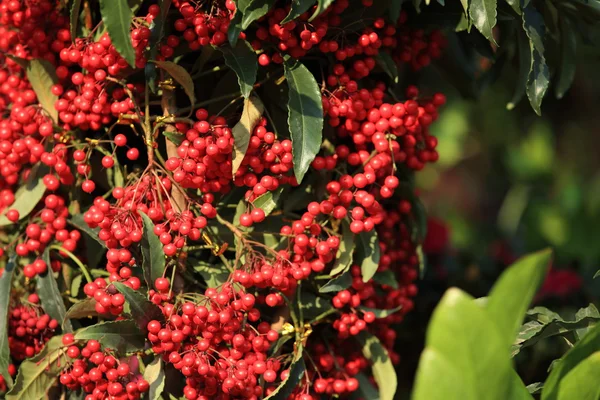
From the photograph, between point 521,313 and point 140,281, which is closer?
point 521,313

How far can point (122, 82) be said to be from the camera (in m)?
1.12

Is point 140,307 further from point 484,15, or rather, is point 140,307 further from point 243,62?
point 484,15

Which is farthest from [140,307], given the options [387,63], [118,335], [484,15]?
[484,15]

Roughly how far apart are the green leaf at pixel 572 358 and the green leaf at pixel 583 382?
17mm

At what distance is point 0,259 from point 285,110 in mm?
595

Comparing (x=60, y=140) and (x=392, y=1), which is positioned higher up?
(x=392, y=1)

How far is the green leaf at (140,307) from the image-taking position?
1045mm

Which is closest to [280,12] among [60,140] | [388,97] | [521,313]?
[388,97]

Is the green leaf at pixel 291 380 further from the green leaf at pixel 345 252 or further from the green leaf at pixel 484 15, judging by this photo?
the green leaf at pixel 484 15

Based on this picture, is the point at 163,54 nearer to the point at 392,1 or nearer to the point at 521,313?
the point at 392,1

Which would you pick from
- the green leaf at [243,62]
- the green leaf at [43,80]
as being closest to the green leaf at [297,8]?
the green leaf at [243,62]

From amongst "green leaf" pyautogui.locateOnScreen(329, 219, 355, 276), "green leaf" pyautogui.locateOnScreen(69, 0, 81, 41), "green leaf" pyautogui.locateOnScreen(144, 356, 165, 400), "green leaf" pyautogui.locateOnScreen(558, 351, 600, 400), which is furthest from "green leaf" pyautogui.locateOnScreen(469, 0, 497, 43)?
"green leaf" pyautogui.locateOnScreen(144, 356, 165, 400)

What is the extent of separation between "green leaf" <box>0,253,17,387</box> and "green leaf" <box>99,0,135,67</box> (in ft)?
1.60

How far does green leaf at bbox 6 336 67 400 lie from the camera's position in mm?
1180
